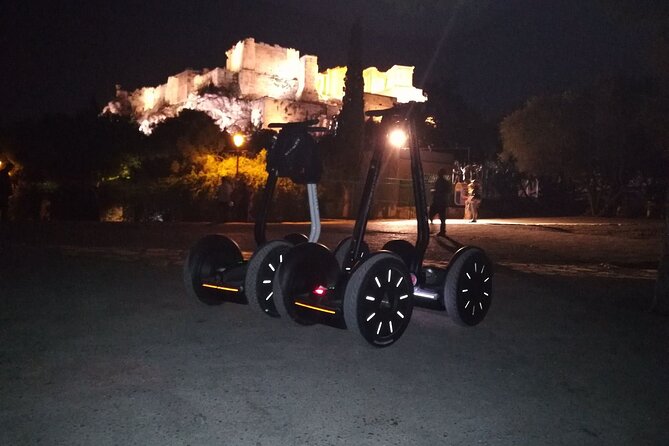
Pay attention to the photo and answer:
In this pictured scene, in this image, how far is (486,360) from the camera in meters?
4.55

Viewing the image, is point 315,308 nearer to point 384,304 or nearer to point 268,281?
point 384,304

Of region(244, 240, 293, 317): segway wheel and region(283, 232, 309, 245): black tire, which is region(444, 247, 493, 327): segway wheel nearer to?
region(283, 232, 309, 245): black tire

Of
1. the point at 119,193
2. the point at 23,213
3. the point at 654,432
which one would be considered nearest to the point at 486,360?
the point at 654,432

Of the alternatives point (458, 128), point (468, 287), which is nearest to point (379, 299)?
point (468, 287)

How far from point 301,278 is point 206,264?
1547 mm

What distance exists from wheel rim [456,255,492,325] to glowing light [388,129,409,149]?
1.31 meters

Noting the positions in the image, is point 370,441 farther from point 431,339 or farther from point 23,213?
point 23,213

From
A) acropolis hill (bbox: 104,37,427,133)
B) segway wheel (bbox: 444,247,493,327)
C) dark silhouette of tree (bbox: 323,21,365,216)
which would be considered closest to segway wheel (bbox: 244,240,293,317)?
segway wheel (bbox: 444,247,493,327)

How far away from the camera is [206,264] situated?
5.77 metres

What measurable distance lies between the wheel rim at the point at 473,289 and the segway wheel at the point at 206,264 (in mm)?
2236

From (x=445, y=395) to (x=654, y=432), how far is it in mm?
1227

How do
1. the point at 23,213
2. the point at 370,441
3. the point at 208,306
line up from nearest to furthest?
the point at 370,441 < the point at 208,306 < the point at 23,213

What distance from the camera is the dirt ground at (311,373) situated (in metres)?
3.18

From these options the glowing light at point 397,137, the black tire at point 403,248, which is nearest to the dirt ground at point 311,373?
the black tire at point 403,248
